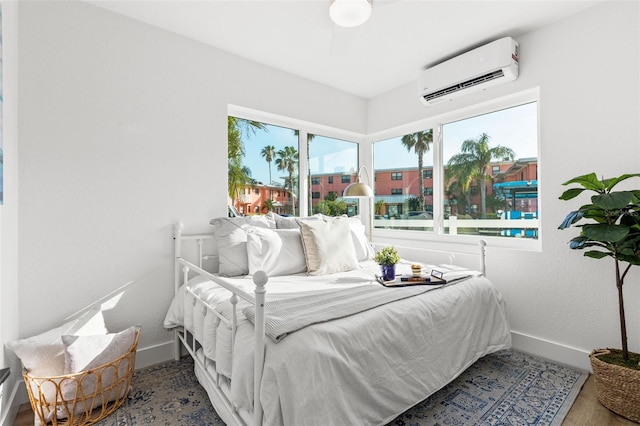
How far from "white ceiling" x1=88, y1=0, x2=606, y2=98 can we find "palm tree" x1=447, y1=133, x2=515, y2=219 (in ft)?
2.46

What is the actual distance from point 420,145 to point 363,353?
2.58 meters

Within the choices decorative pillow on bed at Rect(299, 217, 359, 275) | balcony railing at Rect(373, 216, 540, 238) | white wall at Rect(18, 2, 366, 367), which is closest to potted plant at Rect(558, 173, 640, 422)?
balcony railing at Rect(373, 216, 540, 238)

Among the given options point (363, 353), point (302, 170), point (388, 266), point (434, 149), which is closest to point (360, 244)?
point (388, 266)

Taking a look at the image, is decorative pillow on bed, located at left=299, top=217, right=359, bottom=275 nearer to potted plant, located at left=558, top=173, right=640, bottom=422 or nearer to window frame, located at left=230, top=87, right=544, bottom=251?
window frame, located at left=230, top=87, right=544, bottom=251

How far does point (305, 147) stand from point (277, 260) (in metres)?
1.47

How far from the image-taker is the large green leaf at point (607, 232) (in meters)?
1.54

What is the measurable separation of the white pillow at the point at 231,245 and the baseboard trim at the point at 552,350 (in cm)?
218

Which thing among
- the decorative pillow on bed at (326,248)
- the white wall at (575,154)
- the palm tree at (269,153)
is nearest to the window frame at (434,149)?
the white wall at (575,154)

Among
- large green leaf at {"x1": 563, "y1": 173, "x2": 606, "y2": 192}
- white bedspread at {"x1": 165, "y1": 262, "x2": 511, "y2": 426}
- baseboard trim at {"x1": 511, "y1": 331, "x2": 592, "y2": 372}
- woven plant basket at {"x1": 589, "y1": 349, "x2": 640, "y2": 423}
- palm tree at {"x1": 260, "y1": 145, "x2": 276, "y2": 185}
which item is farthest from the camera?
palm tree at {"x1": 260, "y1": 145, "x2": 276, "y2": 185}

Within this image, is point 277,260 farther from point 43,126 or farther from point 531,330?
point 531,330

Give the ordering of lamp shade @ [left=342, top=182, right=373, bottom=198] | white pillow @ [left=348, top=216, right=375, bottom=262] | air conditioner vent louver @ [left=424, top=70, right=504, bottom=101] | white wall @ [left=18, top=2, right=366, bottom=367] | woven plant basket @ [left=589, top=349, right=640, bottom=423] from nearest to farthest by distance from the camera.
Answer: woven plant basket @ [left=589, top=349, right=640, bottom=423] → white wall @ [left=18, top=2, right=366, bottom=367] → air conditioner vent louver @ [left=424, top=70, right=504, bottom=101] → lamp shade @ [left=342, top=182, right=373, bottom=198] → white pillow @ [left=348, top=216, right=375, bottom=262]

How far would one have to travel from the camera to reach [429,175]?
3227 millimetres

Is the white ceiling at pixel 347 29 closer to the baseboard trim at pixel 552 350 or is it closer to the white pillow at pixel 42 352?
the white pillow at pixel 42 352

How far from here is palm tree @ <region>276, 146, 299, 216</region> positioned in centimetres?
310
